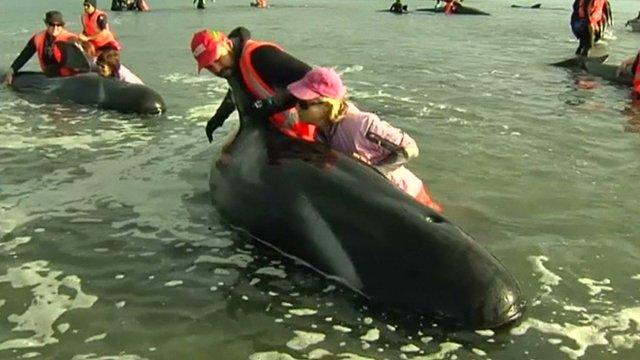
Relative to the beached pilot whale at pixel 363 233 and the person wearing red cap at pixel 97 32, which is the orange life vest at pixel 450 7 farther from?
the beached pilot whale at pixel 363 233

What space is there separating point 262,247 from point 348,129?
1407 mm

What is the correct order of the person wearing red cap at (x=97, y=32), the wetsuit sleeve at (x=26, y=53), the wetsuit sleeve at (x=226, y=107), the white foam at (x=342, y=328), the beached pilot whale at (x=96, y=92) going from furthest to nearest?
the person wearing red cap at (x=97, y=32) → the wetsuit sleeve at (x=26, y=53) → the beached pilot whale at (x=96, y=92) → the wetsuit sleeve at (x=226, y=107) → the white foam at (x=342, y=328)

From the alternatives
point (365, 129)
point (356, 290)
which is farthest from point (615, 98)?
point (356, 290)

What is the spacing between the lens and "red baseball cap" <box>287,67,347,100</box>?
7.05 metres

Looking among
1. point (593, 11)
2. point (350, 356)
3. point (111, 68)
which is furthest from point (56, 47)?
point (593, 11)

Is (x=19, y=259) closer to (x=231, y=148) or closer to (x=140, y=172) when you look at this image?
(x=231, y=148)

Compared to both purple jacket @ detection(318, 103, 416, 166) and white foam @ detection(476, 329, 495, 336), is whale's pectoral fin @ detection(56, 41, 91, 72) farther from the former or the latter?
white foam @ detection(476, 329, 495, 336)

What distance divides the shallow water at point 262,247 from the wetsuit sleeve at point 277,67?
162cm

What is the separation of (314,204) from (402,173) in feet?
4.23

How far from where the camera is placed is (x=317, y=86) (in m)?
7.06

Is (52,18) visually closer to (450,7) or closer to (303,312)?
(303,312)

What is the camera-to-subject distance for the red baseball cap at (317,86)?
7.05 m

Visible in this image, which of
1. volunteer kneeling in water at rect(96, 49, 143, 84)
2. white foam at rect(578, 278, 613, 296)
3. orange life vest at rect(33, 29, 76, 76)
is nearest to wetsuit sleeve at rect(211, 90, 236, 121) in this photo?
white foam at rect(578, 278, 613, 296)

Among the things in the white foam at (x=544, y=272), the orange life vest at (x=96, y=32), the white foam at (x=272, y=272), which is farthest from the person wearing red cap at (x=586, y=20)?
the white foam at (x=272, y=272)
